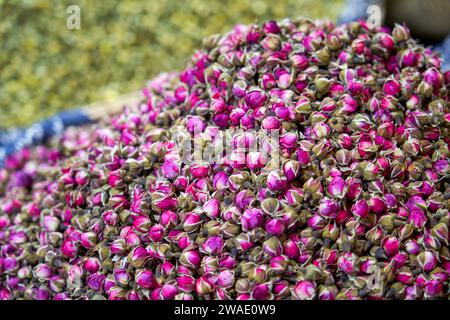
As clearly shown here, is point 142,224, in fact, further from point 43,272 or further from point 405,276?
point 405,276

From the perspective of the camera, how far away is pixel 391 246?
604 millimetres

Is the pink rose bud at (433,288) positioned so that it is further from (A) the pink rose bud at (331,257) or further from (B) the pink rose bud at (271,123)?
(B) the pink rose bud at (271,123)

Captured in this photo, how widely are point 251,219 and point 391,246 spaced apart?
185mm

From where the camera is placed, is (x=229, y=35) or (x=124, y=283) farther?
(x=229, y=35)

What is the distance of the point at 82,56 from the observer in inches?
69.8

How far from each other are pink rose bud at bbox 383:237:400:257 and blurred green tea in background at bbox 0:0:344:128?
4.46 feet

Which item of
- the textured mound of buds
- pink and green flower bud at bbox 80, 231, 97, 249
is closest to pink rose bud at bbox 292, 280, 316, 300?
the textured mound of buds

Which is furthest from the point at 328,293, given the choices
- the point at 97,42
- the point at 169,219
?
the point at 97,42

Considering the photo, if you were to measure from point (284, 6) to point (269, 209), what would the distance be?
1448 mm

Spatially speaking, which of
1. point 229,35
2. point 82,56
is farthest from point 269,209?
point 82,56

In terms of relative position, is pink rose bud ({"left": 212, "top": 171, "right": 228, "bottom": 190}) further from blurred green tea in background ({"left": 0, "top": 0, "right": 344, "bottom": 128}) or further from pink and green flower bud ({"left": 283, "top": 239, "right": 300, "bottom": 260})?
blurred green tea in background ({"left": 0, "top": 0, "right": 344, "bottom": 128})

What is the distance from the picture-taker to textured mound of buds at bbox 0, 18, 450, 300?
61cm
